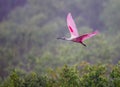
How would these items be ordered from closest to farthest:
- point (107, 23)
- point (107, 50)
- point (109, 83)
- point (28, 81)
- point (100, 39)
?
point (109, 83) < point (28, 81) < point (107, 50) < point (100, 39) < point (107, 23)

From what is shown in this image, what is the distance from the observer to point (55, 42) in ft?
179

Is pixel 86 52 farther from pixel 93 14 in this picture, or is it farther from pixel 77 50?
pixel 93 14

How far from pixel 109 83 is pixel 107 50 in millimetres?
26108

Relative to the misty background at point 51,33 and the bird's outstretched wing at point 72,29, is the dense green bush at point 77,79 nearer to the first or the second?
the bird's outstretched wing at point 72,29

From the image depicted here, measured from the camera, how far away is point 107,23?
63125 mm

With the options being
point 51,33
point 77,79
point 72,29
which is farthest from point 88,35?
point 51,33

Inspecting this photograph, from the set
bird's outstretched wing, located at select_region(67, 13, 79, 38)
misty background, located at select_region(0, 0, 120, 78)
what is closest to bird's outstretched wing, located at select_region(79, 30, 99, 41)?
bird's outstretched wing, located at select_region(67, 13, 79, 38)

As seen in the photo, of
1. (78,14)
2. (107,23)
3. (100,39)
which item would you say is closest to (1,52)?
(100,39)

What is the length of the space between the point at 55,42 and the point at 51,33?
121 inches

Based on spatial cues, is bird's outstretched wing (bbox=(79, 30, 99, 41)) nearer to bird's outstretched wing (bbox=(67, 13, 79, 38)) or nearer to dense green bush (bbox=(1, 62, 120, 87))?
bird's outstretched wing (bbox=(67, 13, 79, 38))

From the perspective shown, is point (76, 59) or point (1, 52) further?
point (1, 52)

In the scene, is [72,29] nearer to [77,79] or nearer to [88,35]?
[88,35]

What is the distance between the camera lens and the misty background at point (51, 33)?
42.8 metres

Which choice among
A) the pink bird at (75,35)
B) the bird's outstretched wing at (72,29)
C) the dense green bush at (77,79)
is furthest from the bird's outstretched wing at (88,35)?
the dense green bush at (77,79)
